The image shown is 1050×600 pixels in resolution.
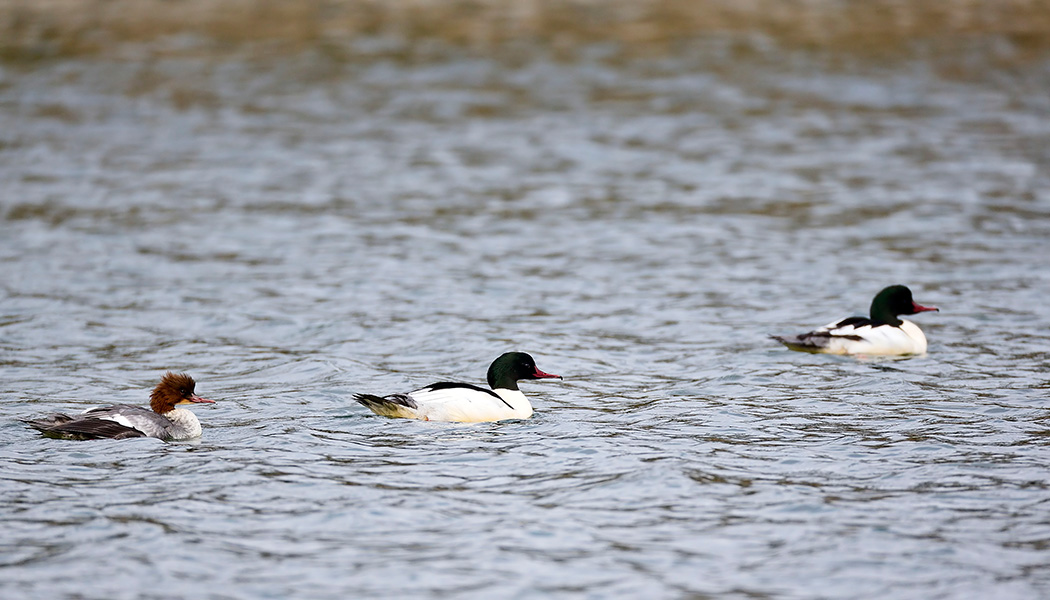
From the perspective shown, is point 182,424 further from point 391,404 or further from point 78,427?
point 391,404

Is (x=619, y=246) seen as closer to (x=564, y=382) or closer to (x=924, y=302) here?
(x=924, y=302)

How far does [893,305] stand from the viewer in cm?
1485

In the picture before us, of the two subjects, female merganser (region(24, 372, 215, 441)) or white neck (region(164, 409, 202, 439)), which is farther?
white neck (region(164, 409, 202, 439))

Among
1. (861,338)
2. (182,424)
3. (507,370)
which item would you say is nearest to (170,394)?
(182,424)

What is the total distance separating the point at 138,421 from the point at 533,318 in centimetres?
620

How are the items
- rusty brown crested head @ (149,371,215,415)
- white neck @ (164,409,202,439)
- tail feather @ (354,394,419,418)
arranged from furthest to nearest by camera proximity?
tail feather @ (354,394,419,418) < rusty brown crested head @ (149,371,215,415) < white neck @ (164,409,202,439)

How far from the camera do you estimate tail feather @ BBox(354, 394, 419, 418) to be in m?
11.6

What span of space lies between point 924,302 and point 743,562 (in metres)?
8.95

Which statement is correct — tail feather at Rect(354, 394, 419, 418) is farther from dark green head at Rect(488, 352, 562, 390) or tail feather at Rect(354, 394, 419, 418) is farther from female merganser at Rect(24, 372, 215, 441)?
female merganser at Rect(24, 372, 215, 441)

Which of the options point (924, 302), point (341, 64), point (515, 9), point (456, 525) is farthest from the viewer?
point (515, 9)

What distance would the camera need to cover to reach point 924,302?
16703 millimetres

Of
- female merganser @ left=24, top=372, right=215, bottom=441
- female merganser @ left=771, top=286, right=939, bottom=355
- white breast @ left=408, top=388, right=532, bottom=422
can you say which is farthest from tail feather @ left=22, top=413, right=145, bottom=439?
female merganser @ left=771, top=286, right=939, bottom=355

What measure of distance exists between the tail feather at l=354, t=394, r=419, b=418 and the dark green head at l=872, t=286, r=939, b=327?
19.1ft

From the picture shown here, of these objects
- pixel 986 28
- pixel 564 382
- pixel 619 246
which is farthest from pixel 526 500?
pixel 986 28
